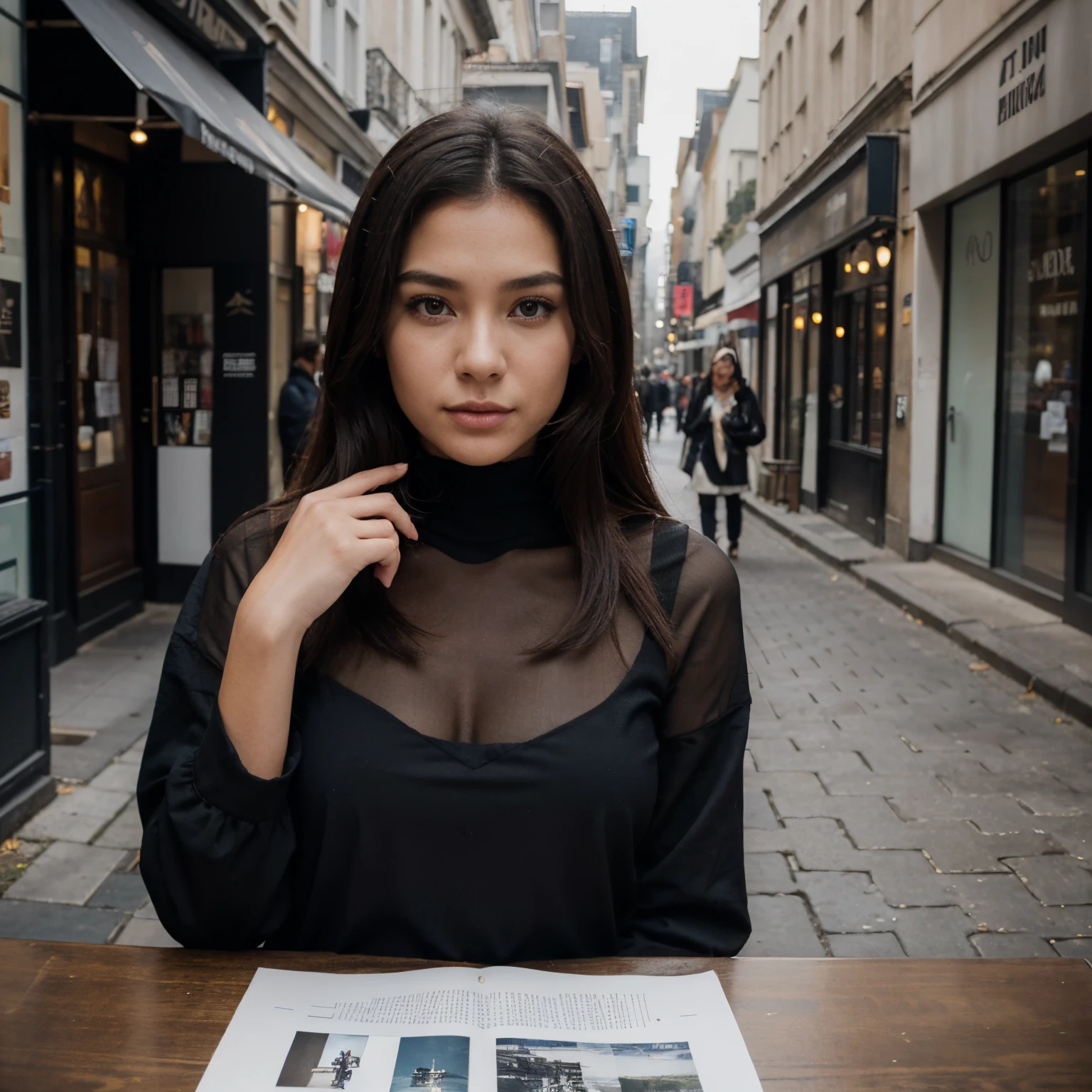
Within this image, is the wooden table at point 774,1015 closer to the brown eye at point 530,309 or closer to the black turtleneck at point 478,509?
the black turtleneck at point 478,509

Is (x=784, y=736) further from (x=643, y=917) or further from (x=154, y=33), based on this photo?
(x=154, y=33)

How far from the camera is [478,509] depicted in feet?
5.95

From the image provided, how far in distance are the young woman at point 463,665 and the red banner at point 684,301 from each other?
55.3 m

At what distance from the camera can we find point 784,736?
6371 mm

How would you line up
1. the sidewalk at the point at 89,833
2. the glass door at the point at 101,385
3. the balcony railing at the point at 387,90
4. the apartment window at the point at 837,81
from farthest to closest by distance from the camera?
the apartment window at the point at 837,81
the balcony railing at the point at 387,90
the glass door at the point at 101,385
the sidewalk at the point at 89,833

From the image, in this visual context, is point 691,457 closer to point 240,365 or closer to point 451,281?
point 240,365

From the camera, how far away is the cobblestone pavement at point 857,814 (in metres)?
4.09

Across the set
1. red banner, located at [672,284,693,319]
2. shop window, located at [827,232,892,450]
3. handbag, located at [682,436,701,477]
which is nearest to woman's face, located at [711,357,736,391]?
handbag, located at [682,436,701,477]

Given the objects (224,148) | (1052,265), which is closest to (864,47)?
(1052,265)

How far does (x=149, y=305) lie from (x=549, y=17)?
77843mm

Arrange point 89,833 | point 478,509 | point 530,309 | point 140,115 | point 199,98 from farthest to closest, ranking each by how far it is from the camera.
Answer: point 140,115, point 199,98, point 89,833, point 478,509, point 530,309

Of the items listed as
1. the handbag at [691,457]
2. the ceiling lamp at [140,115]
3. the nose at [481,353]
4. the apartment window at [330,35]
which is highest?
the apartment window at [330,35]

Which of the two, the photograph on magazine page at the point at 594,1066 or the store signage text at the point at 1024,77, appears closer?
the photograph on magazine page at the point at 594,1066

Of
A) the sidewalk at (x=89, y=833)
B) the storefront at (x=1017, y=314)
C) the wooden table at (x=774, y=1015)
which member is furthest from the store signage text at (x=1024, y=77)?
the wooden table at (x=774, y=1015)
